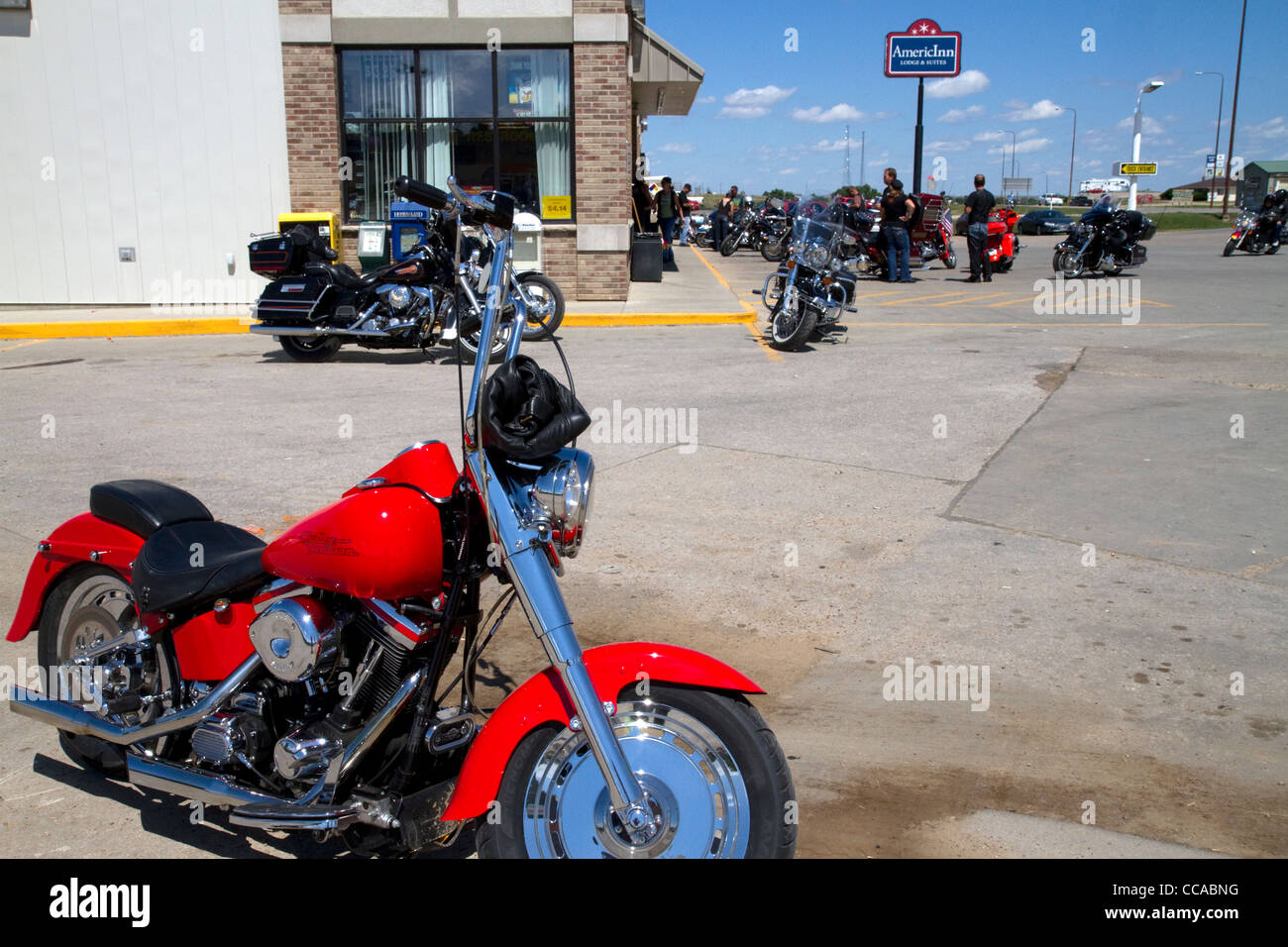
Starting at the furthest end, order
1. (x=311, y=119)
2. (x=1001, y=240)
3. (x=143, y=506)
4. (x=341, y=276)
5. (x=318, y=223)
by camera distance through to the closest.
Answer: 1. (x=1001, y=240)
2. (x=311, y=119)
3. (x=318, y=223)
4. (x=341, y=276)
5. (x=143, y=506)

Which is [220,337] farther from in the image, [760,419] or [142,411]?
[760,419]

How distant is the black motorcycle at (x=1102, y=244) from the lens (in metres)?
20.9

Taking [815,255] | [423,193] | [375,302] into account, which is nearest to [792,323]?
[815,255]

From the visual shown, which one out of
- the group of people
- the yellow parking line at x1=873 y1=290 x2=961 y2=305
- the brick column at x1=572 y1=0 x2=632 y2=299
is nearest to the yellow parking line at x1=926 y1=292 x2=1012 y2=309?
the yellow parking line at x1=873 y1=290 x2=961 y2=305

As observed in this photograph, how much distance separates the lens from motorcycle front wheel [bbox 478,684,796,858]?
266 cm

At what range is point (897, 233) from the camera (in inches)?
843

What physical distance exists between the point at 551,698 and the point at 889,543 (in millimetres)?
3747

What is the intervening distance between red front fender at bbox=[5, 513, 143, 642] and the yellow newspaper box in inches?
465

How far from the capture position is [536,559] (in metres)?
2.65

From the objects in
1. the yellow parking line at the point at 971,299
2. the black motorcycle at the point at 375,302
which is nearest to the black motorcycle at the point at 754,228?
the yellow parking line at the point at 971,299

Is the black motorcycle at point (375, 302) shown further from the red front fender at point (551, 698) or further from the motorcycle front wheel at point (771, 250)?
the motorcycle front wheel at point (771, 250)

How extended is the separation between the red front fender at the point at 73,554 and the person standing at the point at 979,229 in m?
19.8

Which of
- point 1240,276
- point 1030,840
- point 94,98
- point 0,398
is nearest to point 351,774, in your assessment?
point 1030,840

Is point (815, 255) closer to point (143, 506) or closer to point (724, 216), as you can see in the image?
point (143, 506)
